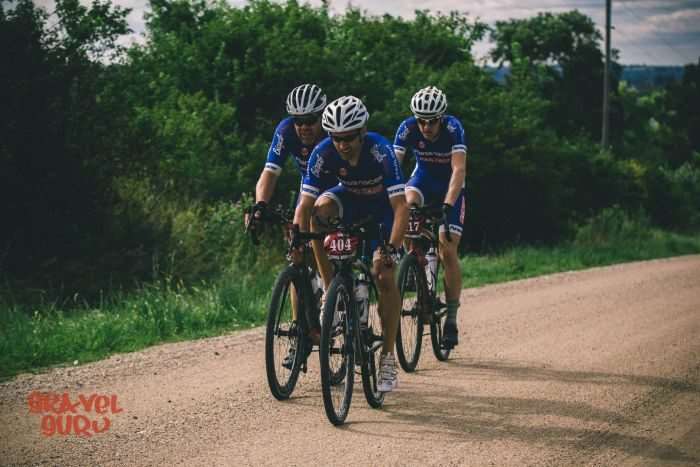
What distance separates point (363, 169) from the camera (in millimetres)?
6293

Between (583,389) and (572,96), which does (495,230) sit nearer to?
(583,389)

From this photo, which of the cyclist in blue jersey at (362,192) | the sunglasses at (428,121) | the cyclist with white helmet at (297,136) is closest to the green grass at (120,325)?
the cyclist with white helmet at (297,136)

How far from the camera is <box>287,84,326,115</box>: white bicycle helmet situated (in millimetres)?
6496

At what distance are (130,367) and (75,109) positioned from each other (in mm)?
6951

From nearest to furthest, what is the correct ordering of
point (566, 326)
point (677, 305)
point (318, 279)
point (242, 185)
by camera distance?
point (318, 279) < point (566, 326) < point (677, 305) < point (242, 185)

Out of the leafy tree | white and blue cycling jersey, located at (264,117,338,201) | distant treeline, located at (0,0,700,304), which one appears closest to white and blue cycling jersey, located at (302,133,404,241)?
white and blue cycling jersey, located at (264,117,338,201)

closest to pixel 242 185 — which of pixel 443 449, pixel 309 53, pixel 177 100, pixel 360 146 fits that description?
pixel 177 100

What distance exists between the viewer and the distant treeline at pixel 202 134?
12484 mm

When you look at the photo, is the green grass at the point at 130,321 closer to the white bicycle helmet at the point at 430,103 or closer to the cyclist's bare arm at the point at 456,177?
the cyclist's bare arm at the point at 456,177

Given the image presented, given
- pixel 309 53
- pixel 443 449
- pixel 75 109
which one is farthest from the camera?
pixel 309 53

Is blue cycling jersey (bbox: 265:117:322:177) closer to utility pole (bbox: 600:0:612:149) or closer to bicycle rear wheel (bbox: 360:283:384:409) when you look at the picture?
bicycle rear wheel (bbox: 360:283:384:409)

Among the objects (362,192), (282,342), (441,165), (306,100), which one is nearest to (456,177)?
(441,165)

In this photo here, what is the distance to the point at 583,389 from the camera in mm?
6738

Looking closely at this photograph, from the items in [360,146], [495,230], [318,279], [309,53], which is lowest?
[495,230]
